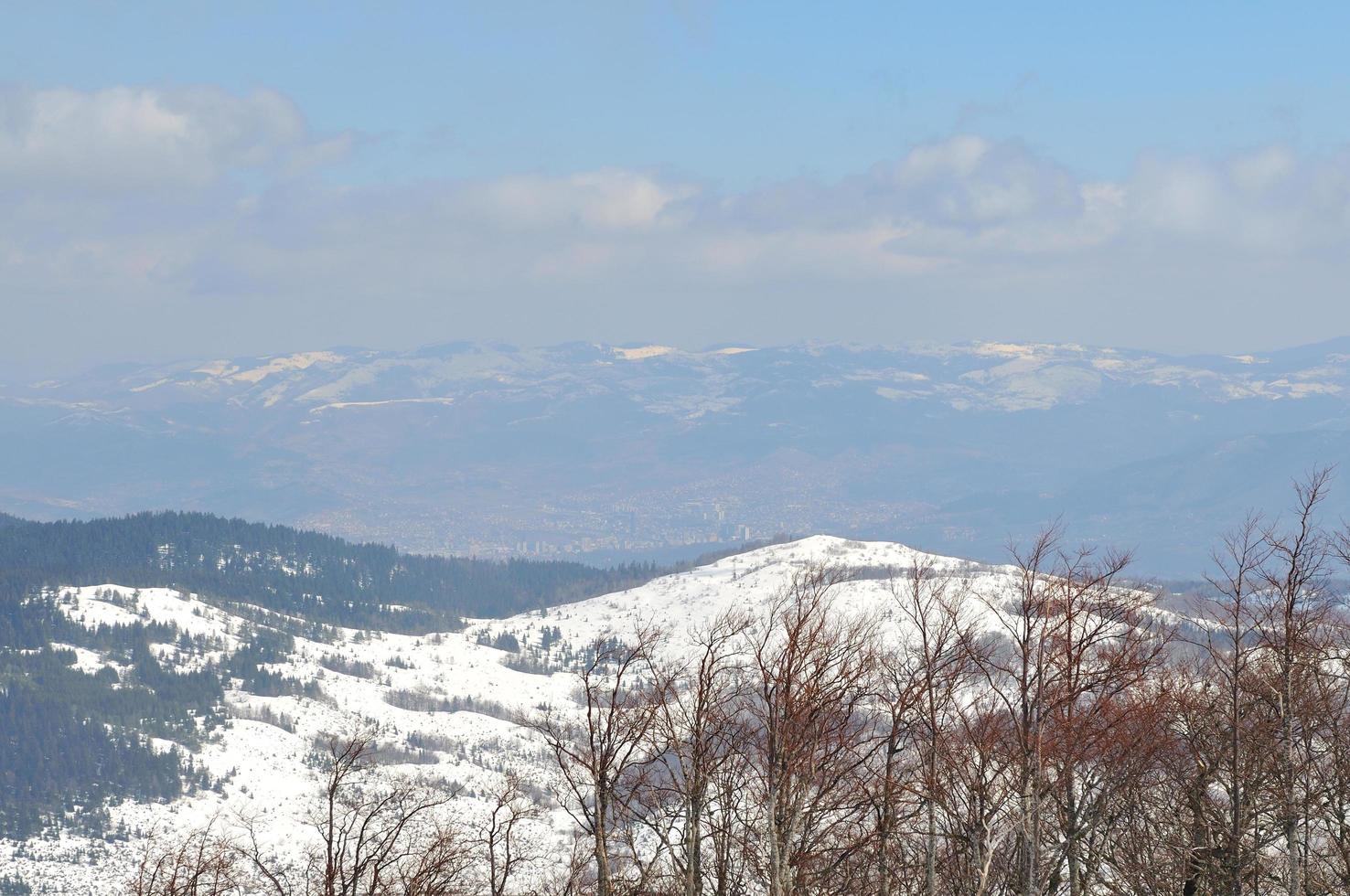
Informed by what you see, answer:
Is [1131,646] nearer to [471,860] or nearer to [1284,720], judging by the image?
[1284,720]

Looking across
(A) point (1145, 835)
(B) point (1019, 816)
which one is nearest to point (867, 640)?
(B) point (1019, 816)

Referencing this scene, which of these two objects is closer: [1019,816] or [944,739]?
[1019,816]

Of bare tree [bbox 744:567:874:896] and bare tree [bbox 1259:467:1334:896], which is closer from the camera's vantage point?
bare tree [bbox 744:567:874:896]

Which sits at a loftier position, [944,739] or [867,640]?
[867,640]

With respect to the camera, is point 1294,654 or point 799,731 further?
point 1294,654

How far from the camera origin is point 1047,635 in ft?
86.9

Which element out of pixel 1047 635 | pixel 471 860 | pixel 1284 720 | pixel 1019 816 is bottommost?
pixel 471 860

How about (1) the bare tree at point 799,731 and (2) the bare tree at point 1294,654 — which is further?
(2) the bare tree at point 1294,654

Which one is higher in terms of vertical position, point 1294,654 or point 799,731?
point 1294,654

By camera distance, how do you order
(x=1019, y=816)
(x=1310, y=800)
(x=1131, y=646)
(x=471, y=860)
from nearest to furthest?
(x=1019, y=816) → (x=1310, y=800) → (x=1131, y=646) → (x=471, y=860)

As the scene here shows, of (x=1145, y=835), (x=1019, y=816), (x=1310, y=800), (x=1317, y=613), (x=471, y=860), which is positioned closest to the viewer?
(x=1019, y=816)

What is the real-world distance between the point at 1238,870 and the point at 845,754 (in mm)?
10627

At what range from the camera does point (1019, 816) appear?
25047 millimetres

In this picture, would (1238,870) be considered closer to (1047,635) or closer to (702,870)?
(1047,635)
